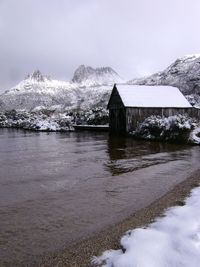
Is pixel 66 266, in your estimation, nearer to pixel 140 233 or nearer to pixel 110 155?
pixel 140 233

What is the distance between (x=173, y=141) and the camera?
30188 millimetres

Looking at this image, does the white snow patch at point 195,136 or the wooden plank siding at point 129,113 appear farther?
the wooden plank siding at point 129,113

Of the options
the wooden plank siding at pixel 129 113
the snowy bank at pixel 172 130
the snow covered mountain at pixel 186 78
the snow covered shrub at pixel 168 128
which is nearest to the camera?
the snowy bank at pixel 172 130

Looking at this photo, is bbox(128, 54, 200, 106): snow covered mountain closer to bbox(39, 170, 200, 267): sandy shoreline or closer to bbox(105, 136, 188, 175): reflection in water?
bbox(105, 136, 188, 175): reflection in water

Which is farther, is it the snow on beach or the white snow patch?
the white snow patch

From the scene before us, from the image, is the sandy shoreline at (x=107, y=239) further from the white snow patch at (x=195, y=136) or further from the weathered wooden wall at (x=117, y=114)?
the weathered wooden wall at (x=117, y=114)

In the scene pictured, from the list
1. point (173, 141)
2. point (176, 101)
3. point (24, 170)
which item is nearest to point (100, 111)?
point (176, 101)

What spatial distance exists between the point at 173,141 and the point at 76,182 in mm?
18275

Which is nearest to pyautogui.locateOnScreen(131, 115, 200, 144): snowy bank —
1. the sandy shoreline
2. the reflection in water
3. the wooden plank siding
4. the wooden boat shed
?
the wooden plank siding

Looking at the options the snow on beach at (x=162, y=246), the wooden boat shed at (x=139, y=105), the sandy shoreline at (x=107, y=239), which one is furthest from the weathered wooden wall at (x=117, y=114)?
→ the snow on beach at (x=162, y=246)

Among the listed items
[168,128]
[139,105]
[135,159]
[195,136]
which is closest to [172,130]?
[168,128]

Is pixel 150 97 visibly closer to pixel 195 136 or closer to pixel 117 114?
pixel 117 114

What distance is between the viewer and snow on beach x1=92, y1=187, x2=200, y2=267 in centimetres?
598

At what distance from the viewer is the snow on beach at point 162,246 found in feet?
19.6
